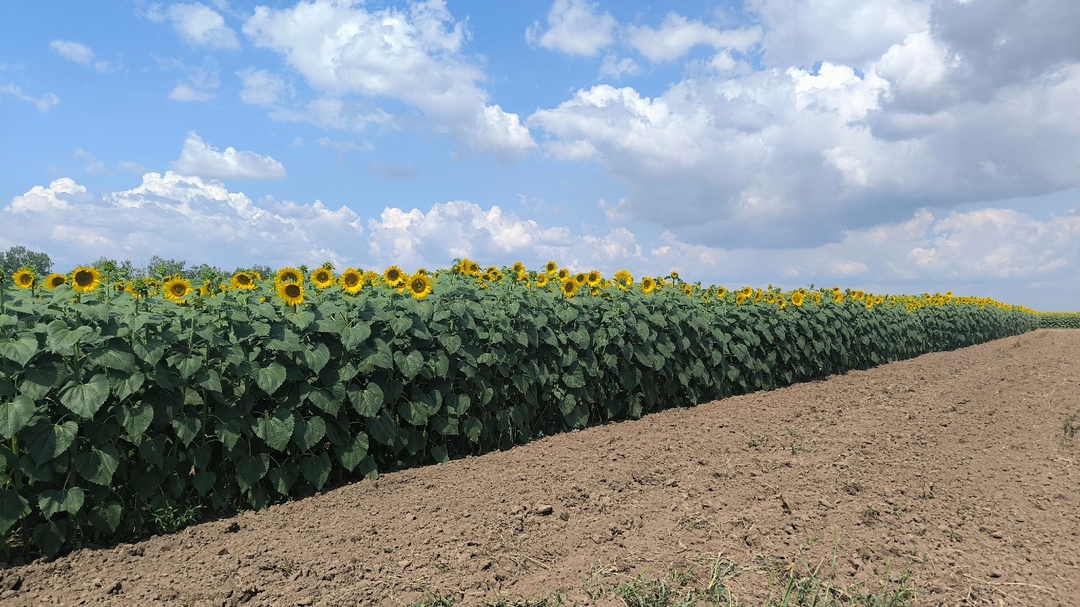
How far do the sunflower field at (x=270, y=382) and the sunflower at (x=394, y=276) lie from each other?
0.02 meters

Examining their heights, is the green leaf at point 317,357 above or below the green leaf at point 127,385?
above

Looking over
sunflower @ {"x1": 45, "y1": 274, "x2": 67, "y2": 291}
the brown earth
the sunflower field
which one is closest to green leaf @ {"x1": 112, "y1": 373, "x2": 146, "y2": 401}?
the sunflower field

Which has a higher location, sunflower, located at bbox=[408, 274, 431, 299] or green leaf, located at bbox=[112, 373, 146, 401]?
sunflower, located at bbox=[408, 274, 431, 299]

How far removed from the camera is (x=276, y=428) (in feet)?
16.0

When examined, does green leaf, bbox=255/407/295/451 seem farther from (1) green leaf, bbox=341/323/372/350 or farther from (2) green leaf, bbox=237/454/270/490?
(1) green leaf, bbox=341/323/372/350

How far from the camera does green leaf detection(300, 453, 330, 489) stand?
16.8ft

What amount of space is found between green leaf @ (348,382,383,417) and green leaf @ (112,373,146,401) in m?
1.41

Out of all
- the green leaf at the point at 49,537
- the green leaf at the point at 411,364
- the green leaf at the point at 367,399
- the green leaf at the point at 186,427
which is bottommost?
the green leaf at the point at 49,537

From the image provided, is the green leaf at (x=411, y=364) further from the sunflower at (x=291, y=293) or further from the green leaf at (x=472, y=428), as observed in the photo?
the sunflower at (x=291, y=293)

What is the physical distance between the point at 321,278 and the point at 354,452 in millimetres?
1542

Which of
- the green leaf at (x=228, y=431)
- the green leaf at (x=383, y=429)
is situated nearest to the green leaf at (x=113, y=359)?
the green leaf at (x=228, y=431)

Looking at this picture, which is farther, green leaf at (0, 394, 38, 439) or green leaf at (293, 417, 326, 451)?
green leaf at (293, 417, 326, 451)

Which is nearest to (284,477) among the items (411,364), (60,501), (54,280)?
(411,364)

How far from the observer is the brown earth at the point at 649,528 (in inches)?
150
